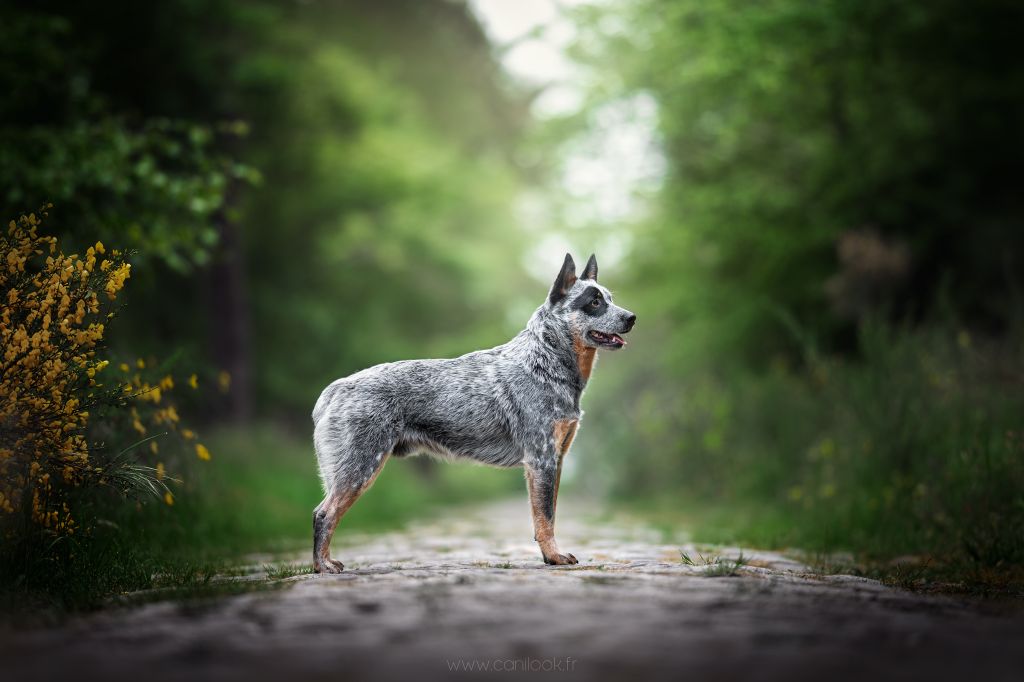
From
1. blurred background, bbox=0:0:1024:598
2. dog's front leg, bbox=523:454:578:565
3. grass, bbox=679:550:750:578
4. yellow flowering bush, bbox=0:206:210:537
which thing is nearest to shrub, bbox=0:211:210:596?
yellow flowering bush, bbox=0:206:210:537

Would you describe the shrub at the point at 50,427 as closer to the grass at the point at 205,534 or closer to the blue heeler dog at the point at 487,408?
the grass at the point at 205,534

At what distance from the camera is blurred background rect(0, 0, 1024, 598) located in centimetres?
991

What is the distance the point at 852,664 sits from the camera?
3.54m

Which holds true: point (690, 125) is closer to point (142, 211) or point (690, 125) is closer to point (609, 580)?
point (142, 211)

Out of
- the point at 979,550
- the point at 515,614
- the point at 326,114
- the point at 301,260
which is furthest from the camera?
the point at 301,260

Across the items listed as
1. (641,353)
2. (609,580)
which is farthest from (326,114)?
(609,580)

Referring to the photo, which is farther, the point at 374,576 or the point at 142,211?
the point at 142,211

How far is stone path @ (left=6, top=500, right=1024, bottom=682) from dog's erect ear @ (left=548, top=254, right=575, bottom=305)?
2220 mm

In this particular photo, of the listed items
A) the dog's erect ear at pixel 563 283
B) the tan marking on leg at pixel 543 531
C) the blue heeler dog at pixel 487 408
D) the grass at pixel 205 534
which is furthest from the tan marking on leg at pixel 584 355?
the grass at pixel 205 534

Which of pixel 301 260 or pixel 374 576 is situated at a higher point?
pixel 301 260

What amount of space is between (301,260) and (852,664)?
19397mm

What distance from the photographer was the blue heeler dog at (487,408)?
641cm

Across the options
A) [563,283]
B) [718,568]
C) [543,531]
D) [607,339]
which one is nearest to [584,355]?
[607,339]

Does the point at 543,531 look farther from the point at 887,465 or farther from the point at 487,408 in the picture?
the point at 887,465
